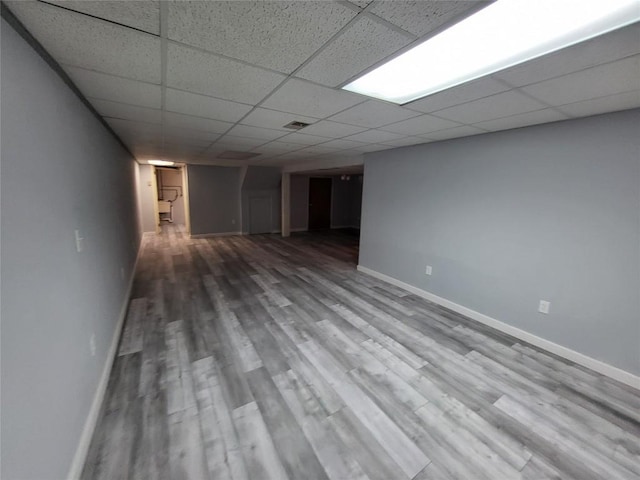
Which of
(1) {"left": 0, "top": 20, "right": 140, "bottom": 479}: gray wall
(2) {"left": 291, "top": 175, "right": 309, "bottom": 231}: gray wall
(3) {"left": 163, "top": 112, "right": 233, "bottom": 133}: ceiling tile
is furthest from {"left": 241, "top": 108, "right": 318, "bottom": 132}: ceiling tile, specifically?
(2) {"left": 291, "top": 175, "right": 309, "bottom": 231}: gray wall

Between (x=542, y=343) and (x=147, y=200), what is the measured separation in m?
9.61

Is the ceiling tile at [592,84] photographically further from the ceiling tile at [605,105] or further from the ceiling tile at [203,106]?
the ceiling tile at [203,106]

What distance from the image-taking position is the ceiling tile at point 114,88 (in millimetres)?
1600

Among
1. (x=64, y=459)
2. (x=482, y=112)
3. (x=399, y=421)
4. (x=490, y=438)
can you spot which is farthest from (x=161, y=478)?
(x=482, y=112)

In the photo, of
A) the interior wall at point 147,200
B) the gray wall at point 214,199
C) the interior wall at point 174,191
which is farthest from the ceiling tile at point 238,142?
the interior wall at point 174,191

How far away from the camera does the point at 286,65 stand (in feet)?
4.72

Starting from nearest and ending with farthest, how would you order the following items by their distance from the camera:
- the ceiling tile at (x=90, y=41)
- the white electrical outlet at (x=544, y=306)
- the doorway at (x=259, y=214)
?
1. the ceiling tile at (x=90, y=41)
2. the white electrical outlet at (x=544, y=306)
3. the doorway at (x=259, y=214)

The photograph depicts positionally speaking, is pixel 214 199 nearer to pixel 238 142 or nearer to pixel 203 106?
pixel 238 142

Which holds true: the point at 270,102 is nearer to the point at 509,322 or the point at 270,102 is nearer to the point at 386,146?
the point at 386,146

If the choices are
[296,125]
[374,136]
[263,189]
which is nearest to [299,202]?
[263,189]

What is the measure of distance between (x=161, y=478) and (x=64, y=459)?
0.46 m

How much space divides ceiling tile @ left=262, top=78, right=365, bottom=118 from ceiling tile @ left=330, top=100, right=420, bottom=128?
113 millimetres

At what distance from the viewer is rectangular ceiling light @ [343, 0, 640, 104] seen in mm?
1077

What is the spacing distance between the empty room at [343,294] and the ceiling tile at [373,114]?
0.13ft
